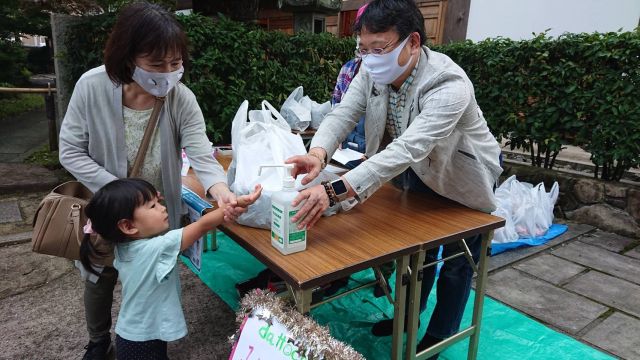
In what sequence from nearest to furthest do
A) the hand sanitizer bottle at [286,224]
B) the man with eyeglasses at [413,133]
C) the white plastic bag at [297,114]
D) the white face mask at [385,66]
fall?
the hand sanitizer bottle at [286,224] < the man with eyeglasses at [413,133] < the white face mask at [385,66] < the white plastic bag at [297,114]

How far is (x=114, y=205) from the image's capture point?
1539 millimetres

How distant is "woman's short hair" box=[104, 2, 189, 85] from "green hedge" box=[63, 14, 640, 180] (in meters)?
2.72

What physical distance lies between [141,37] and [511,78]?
4462mm

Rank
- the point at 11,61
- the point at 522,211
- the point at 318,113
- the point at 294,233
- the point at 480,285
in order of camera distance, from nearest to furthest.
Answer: the point at 294,233 < the point at 480,285 < the point at 522,211 < the point at 318,113 < the point at 11,61

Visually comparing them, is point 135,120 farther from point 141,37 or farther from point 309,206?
point 309,206

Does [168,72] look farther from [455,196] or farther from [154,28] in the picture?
[455,196]

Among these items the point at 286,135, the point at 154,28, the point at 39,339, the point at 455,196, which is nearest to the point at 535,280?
the point at 455,196

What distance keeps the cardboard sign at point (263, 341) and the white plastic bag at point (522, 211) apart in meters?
3.12

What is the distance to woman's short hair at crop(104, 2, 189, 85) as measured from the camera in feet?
5.22

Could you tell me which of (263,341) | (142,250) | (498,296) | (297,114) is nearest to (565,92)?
(498,296)

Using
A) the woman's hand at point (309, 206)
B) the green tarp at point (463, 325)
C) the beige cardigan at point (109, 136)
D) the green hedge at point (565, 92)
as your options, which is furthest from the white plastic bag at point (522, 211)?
the beige cardigan at point (109, 136)

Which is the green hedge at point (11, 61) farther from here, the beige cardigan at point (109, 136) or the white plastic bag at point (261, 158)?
the white plastic bag at point (261, 158)

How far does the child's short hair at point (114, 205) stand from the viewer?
1.54 metres

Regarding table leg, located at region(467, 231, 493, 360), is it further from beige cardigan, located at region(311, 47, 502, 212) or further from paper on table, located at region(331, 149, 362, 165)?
paper on table, located at region(331, 149, 362, 165)
